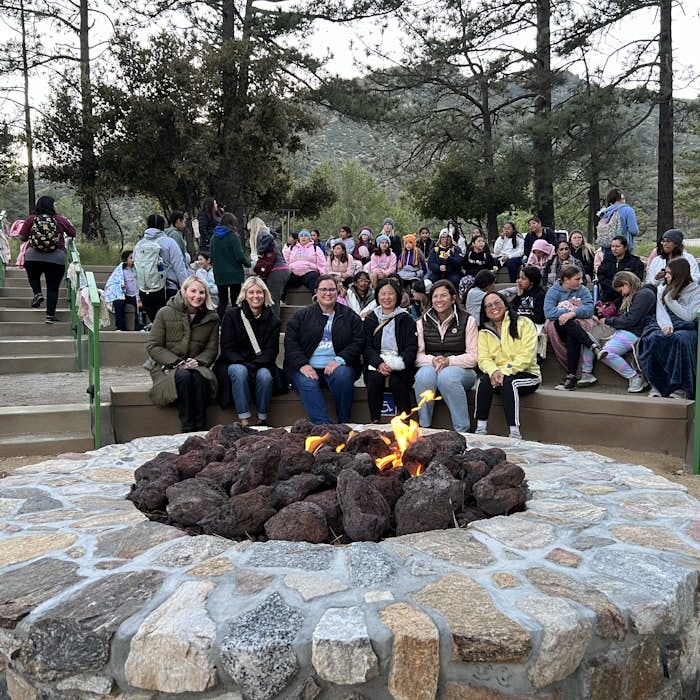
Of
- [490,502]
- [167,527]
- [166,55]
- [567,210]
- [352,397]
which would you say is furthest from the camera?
[567,210]

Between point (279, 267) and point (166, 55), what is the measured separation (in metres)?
8.09

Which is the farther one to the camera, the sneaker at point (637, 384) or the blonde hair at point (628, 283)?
the blonde hair at point (628, 283)

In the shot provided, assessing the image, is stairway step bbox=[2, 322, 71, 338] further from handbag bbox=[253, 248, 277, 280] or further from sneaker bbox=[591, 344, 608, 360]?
sneaker bbox=[591, 344, 608, 360]

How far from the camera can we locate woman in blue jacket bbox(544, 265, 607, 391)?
6586 millimetres

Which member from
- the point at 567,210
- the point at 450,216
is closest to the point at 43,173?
the point at 450,216

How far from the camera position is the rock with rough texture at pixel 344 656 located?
2.00 metres

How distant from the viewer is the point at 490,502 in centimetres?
305

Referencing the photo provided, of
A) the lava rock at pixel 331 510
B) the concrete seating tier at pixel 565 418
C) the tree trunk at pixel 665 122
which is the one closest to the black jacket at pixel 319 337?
the concrete seating tier at pixel 565 418

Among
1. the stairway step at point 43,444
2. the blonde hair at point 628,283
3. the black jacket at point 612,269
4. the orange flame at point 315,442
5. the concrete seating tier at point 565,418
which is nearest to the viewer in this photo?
the orange flame at point 315,442

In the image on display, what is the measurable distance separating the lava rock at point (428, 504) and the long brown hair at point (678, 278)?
3.92 m

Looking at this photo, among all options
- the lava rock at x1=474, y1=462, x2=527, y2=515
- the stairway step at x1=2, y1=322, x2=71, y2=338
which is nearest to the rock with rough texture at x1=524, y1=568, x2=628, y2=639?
the lava rock at x1=474, y1=462, x2=527, y2=515

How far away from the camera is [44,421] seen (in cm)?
584

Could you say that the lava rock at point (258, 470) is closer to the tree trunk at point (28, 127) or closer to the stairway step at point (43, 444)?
the stairway step at point (43, 444)

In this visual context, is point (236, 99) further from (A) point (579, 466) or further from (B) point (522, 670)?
(B) point (522, 670)
